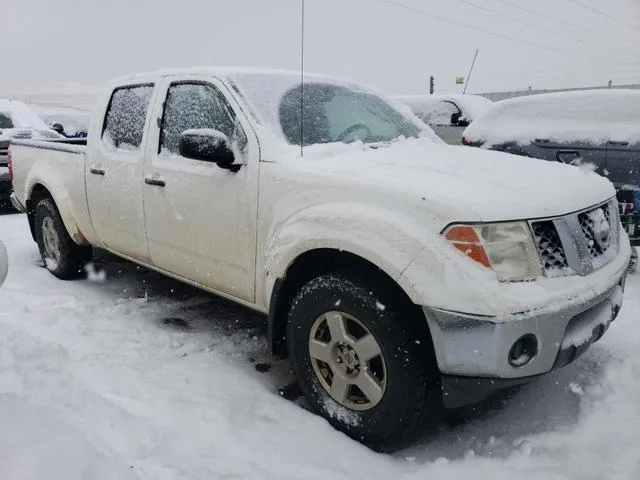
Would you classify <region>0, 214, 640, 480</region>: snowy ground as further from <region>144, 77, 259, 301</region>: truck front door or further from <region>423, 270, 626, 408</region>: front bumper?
<region>144, 77, 259, 301</region>: truck front door

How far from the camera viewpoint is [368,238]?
2.45 metres

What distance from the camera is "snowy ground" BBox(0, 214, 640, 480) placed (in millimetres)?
2352

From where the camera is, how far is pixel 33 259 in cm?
584

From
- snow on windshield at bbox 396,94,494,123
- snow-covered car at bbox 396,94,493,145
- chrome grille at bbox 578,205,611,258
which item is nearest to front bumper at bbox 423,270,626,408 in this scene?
chrome grille at bbox 578,205,611,258

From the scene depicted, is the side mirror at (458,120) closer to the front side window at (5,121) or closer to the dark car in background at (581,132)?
the dark car in background at (581,132)

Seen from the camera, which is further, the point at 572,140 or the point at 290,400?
the point at 572,140

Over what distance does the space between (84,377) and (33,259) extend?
10.7 feet

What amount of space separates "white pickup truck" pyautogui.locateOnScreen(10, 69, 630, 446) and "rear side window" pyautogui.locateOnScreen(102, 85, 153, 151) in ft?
0.13

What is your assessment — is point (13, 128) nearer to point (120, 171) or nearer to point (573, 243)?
point (120, 171)

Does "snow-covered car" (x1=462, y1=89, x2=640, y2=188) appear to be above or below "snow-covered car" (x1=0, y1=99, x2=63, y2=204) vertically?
above

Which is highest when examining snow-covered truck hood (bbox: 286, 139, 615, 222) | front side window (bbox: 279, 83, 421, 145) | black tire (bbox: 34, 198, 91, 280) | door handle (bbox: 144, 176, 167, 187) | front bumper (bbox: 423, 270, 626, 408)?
front side window (bbox: 279, 83, 421, 145)

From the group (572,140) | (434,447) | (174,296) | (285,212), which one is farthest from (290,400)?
(572,140)

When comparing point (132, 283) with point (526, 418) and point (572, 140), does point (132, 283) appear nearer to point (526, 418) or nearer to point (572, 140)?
point (526, 418)

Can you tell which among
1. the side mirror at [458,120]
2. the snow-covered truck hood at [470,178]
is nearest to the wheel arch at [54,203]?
the snow-covered truck hood at [470,178]
